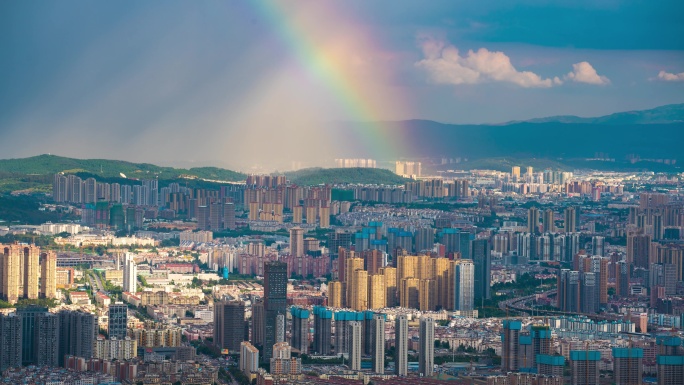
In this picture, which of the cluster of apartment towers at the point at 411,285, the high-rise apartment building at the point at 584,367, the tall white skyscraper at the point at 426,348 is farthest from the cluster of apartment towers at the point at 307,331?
the cluster of apartment towers at the point at 411,285

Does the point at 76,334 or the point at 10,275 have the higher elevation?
the point at 10,275

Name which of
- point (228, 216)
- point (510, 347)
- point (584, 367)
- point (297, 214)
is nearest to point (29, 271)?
point (510, 347)

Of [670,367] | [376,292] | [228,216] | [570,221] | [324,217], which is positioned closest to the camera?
[670,367]

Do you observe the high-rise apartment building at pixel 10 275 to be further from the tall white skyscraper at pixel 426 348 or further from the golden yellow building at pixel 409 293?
the tall white skyscraper at pixel 426 348

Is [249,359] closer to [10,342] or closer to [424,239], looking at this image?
[10,342]

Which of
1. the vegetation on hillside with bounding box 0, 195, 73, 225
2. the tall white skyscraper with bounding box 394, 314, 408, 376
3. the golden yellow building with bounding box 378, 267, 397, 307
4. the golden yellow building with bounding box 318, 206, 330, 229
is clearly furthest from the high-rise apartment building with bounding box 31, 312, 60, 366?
the golden yellow building with bounding box 318, 206, 330, 229

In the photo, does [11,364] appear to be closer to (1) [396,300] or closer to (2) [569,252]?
(1) [396,300]
